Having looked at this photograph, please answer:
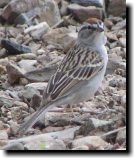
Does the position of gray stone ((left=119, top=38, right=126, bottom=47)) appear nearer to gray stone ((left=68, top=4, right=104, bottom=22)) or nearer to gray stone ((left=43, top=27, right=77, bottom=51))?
gray stone ((left=43, top=27, right=77, bottom=51))

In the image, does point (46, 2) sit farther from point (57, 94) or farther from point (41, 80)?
point (57, 94)

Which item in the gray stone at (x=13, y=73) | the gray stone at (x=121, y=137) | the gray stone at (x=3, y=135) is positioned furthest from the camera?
the gray stone at (x=13, y=73)

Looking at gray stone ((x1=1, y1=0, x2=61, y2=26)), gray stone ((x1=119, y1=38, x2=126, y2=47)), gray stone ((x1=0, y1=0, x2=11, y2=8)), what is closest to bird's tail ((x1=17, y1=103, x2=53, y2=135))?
gray stone ((x1=119, y1=38, x2=126, y2=47))

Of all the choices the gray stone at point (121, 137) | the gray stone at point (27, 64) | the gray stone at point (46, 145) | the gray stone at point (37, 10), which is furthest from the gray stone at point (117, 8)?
the gray stone at point (46, 145)

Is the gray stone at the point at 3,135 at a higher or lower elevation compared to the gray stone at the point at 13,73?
lower

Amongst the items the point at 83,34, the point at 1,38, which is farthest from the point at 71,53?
the point at 1,38

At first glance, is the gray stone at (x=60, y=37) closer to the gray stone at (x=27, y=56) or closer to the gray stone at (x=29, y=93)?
the gray stone at (x=27, y=56)

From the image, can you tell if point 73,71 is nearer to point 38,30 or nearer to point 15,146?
point 15,146

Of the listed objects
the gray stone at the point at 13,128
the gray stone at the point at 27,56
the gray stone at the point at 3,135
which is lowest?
the gray stone at the point at 3,135
